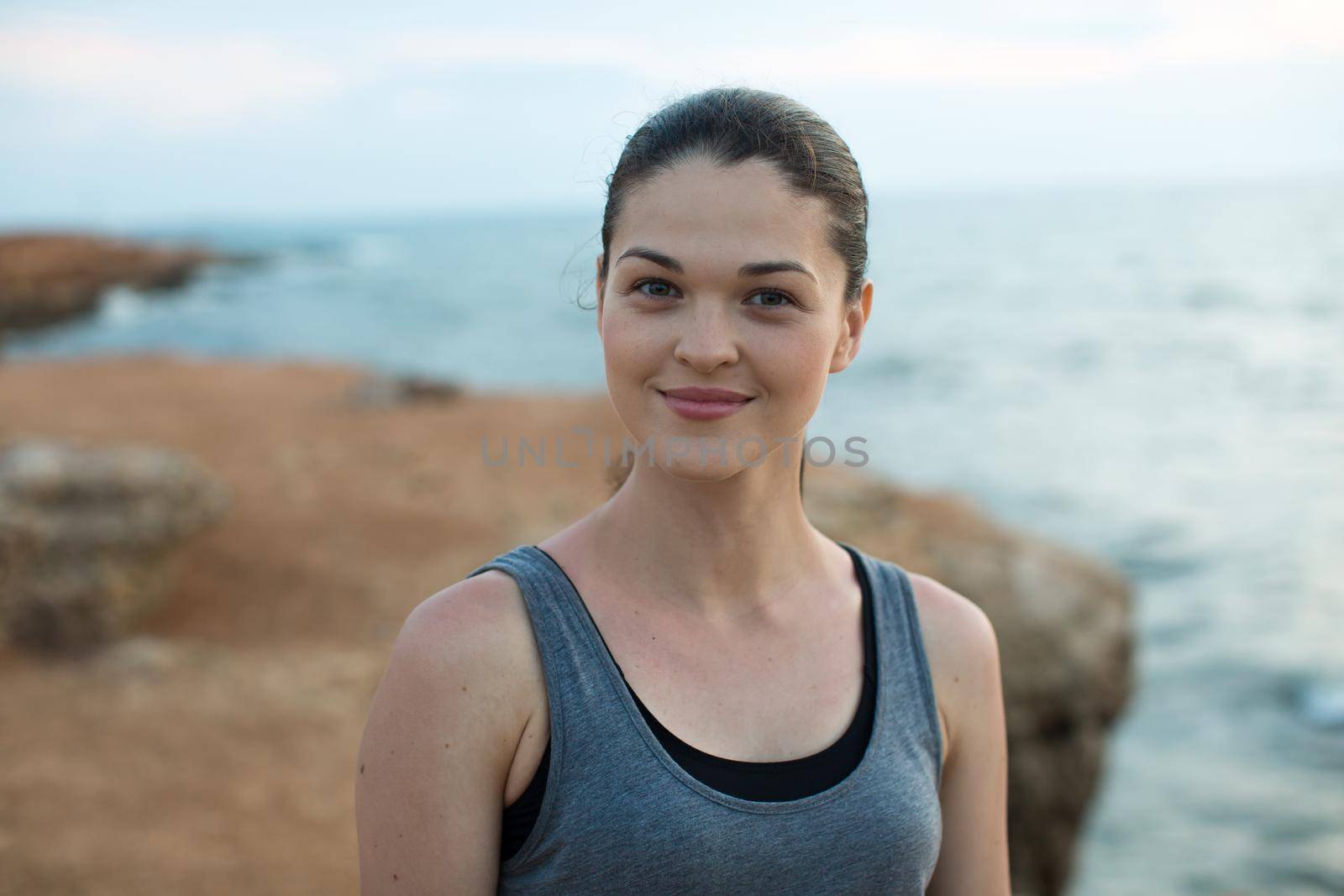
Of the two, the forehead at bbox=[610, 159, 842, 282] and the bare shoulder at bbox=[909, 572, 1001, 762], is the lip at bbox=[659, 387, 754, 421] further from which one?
the bare shoulder at bbox=[909, 572, 1001, 762]

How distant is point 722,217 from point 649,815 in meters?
0.85

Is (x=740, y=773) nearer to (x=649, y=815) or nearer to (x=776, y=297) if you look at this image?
(x=649, y=815)

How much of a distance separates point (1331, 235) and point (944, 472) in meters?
48.9

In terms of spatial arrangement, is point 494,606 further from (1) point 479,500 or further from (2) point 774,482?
(1) point 479,500

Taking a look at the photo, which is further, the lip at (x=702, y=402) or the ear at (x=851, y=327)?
the ear at (x=851, y=327)

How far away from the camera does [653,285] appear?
165cm

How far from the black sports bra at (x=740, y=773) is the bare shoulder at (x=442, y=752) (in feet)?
0.12


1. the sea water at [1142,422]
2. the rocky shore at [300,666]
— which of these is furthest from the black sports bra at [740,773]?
the rocky shore at [300,666]

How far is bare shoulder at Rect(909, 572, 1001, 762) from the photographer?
1.84 metres

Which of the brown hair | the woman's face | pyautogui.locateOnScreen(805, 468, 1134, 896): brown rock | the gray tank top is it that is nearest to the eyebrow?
the woman's face

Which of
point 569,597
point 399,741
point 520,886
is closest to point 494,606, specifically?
point 569,597

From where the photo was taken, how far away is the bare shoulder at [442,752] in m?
1.51

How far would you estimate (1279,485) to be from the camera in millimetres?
14164

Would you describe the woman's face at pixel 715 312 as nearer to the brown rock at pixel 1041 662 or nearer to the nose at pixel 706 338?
the nose at pixel 706 338
